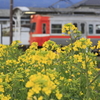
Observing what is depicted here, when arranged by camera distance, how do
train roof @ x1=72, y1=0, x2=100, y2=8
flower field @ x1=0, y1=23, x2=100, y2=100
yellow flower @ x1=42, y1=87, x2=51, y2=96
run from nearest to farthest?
yellow flower @ x1=42, y1=87, x2=51, y2=96 → flower field @ x1=0, y1=23, x2=100, y2=100 → train roof @ x1=72, y1=0, x2=100, y2=8

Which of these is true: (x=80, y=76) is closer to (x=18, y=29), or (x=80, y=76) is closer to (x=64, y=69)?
(x=64, y=69)

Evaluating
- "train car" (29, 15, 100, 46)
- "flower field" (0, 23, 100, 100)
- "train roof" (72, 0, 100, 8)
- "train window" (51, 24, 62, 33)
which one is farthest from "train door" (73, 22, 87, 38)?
"train roof" (72, 0, 100, 8)

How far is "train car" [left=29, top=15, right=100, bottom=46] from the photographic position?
70.5 ft

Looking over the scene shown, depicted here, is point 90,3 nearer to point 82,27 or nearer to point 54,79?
point 82,27

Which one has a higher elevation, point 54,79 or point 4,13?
point 4,13

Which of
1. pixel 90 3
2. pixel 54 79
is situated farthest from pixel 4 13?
pixel 54 79

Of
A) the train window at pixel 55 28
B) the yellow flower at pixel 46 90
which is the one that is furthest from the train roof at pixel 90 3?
the yellow flower at pixel 46 90

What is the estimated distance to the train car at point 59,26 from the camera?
21.5m

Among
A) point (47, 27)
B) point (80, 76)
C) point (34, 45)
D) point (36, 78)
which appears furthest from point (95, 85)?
point (47, 27)

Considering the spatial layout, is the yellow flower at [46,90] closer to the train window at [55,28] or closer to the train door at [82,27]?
the train window at [55,28]

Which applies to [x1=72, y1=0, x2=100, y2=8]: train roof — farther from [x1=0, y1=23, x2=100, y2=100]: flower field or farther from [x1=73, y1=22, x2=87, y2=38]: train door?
[x1=0, y1=23, x2=100, y2=100]: flower field

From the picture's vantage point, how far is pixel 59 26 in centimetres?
2164

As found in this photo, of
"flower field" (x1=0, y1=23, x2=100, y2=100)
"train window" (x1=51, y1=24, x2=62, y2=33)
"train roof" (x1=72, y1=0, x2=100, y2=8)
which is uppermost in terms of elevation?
"train roof" (x1=72, y1=0, x2=100, y2=8)

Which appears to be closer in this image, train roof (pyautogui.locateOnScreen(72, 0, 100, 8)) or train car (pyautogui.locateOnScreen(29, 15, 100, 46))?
train car (pyautogui.locateOnScreen(29, 15, 100, 46))
